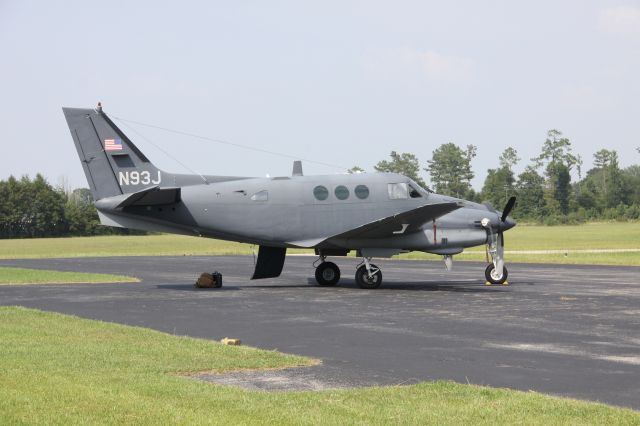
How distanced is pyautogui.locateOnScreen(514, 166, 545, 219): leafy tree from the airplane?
392 ft

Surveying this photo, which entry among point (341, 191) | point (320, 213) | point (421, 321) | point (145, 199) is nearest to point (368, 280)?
point (320, 213)

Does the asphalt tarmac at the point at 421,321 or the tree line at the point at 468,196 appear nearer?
the asphalt tarmac at the point at 421,321

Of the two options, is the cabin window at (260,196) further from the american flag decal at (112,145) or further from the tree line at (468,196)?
the tree line at (468,196)

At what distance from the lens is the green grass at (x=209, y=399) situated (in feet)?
29.9

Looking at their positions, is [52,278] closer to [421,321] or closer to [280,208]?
[280,208]

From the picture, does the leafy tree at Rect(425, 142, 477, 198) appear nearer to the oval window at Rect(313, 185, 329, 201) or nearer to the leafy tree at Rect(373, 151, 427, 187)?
the leafy tree at Rect(373, 151, 427, 187)

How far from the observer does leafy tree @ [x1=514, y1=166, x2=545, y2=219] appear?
151 meters

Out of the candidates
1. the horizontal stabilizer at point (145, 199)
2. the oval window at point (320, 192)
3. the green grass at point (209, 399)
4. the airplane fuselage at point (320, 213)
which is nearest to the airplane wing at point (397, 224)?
the airplane fuselage at point (320, 213)

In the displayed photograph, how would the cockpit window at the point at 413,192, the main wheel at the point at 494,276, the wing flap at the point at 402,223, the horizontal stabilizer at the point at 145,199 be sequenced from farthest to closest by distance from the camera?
the main wheel at the point at 494,276 → the cockpit window at the point at 413,192 → the horizontal stabilizer at the point at 145,199 → the wing flap at the point at 402,223

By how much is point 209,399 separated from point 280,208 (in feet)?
60.9

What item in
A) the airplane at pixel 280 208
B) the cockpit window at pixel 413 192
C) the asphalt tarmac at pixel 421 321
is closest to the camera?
the asphalt tarmac at pixel 421 321

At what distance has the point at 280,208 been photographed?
93.4ft

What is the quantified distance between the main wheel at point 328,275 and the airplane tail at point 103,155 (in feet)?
20.7

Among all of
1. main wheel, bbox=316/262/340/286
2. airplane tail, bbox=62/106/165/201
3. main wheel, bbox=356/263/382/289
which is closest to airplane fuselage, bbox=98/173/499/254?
main wheel, bbox=356/263/382/289
